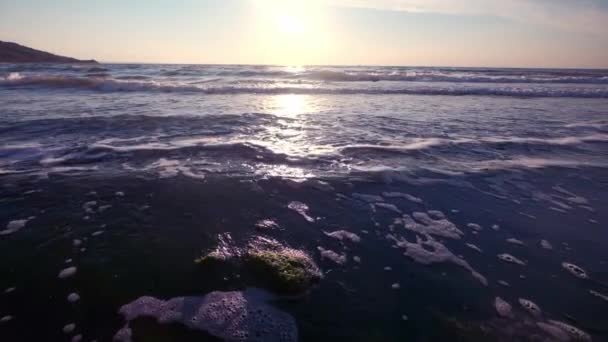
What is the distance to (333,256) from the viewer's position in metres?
Result: 3.15

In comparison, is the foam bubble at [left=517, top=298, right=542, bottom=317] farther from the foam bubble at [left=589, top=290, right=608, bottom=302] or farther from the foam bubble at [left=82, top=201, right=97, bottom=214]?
the foam bubble at [left=82, top=201, right=97, bottom=214]

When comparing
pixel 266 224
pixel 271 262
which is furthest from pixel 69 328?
pixel 266 224

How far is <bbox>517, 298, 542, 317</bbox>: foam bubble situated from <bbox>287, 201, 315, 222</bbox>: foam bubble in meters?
2.16

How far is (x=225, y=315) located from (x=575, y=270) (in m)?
3.27

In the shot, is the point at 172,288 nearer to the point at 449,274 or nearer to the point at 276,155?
the point at 449,274

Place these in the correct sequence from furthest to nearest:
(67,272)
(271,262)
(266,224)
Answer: (266,224)
(271,262)
(67,272)

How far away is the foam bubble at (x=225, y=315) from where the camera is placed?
226cm

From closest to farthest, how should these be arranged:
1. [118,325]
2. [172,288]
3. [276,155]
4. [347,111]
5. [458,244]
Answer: [118,325] < [172,288] < [458,244] < [276,155] < [347,111]

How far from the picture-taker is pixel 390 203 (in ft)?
14.4

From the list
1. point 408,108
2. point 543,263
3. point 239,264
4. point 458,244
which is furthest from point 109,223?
point 408,108

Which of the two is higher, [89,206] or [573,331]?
[89,206]

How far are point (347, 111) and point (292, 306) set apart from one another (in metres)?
9.87

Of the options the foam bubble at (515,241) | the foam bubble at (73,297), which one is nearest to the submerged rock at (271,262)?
the foam bubble at (73,297)

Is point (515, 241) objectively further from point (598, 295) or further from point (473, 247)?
point (598, 295)
